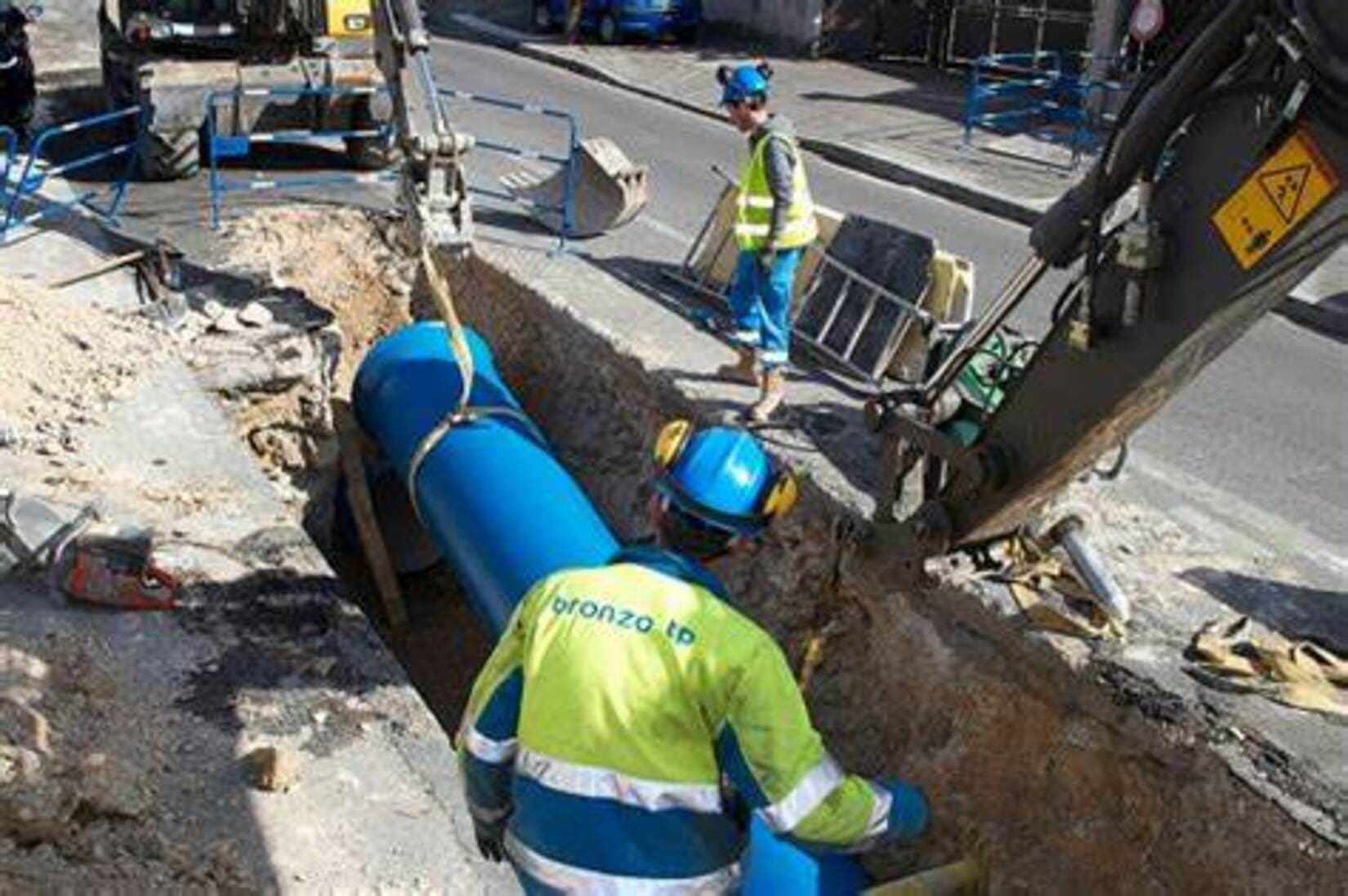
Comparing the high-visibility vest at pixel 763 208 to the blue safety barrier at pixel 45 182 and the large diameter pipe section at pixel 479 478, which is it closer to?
the large diameter pipe section at pixel 479 478

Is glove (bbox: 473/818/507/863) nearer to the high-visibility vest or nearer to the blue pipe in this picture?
the blue pipe

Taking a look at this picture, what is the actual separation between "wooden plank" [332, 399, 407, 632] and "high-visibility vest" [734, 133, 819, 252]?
262 cm

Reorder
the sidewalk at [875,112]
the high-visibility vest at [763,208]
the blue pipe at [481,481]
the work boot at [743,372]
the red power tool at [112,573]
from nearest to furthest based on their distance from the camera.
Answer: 1. the red power tool at [112,573]
2. the blue pipe at [481,481]
3. the high-visibility vest at [763,208]
4. the work boot at [743,372]
5. the sidewalk at [875,112]

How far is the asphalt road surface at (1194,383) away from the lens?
7.74 meters

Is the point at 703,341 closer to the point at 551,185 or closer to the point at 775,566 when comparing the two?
the point at 775,566

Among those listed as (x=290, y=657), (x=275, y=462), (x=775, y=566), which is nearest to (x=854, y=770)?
(x=775, y=566)

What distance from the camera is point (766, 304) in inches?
312

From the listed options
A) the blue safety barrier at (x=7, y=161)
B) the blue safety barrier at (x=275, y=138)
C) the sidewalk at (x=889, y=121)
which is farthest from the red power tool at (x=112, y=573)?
the sidewalk at (x=889, y=121)

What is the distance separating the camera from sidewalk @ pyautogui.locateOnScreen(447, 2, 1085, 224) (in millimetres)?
15625

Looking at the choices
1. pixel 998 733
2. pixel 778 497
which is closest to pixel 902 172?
pixel 998 733

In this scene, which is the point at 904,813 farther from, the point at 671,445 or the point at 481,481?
the point at 481,481

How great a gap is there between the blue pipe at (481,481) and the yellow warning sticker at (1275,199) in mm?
2527

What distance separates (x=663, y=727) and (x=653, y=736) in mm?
29

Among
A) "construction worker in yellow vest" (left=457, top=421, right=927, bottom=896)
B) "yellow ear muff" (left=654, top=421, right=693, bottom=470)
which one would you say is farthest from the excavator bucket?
"construction worker in yellow vest" (left=457, top=421, right=927, bottom=896)
